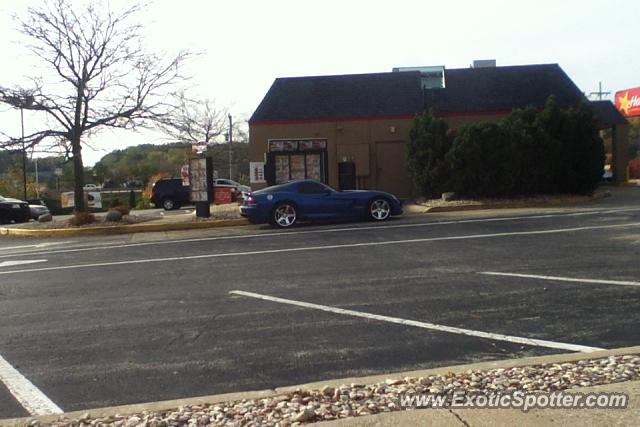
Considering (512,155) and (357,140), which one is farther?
(357,140)

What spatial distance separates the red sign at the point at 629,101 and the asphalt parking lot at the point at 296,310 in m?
36.9

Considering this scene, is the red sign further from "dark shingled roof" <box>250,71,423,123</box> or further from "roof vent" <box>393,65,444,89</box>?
"dark shingled roof" <box>250,71,423,123</box>

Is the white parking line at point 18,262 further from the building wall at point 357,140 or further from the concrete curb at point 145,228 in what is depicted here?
the building wall at point 357,140

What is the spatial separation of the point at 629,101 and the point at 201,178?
37.6 meters

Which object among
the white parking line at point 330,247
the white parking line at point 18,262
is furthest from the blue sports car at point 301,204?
the white parking line at point 18,262

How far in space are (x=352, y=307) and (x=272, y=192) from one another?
10.5m

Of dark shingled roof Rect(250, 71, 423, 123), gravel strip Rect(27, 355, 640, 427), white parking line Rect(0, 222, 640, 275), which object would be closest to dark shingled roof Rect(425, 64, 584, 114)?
dark shingled roof Rect(250, 71, 423, 123)

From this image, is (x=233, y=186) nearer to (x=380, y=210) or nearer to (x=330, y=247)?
(x=380, y=210)

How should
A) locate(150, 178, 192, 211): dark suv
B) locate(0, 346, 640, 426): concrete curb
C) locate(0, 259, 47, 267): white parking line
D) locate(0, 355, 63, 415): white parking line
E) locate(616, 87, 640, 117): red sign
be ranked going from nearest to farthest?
locate(0, 346, 640, 426): concrete curb
locate(0, 355, 63, 415): white parking line
locate(0, 259, 47, 267): white parking line
locate(150, 178, 192, 211): dark suv
locate(616, 87, 640, 117): red sign

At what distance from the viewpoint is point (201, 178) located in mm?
21078

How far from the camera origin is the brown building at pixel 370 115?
2744cm

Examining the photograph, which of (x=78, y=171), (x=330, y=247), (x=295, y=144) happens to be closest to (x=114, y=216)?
(x=78, y=171)

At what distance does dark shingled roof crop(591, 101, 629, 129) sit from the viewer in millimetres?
29562

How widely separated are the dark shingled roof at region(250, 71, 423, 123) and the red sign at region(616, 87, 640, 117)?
24746 millimetres
